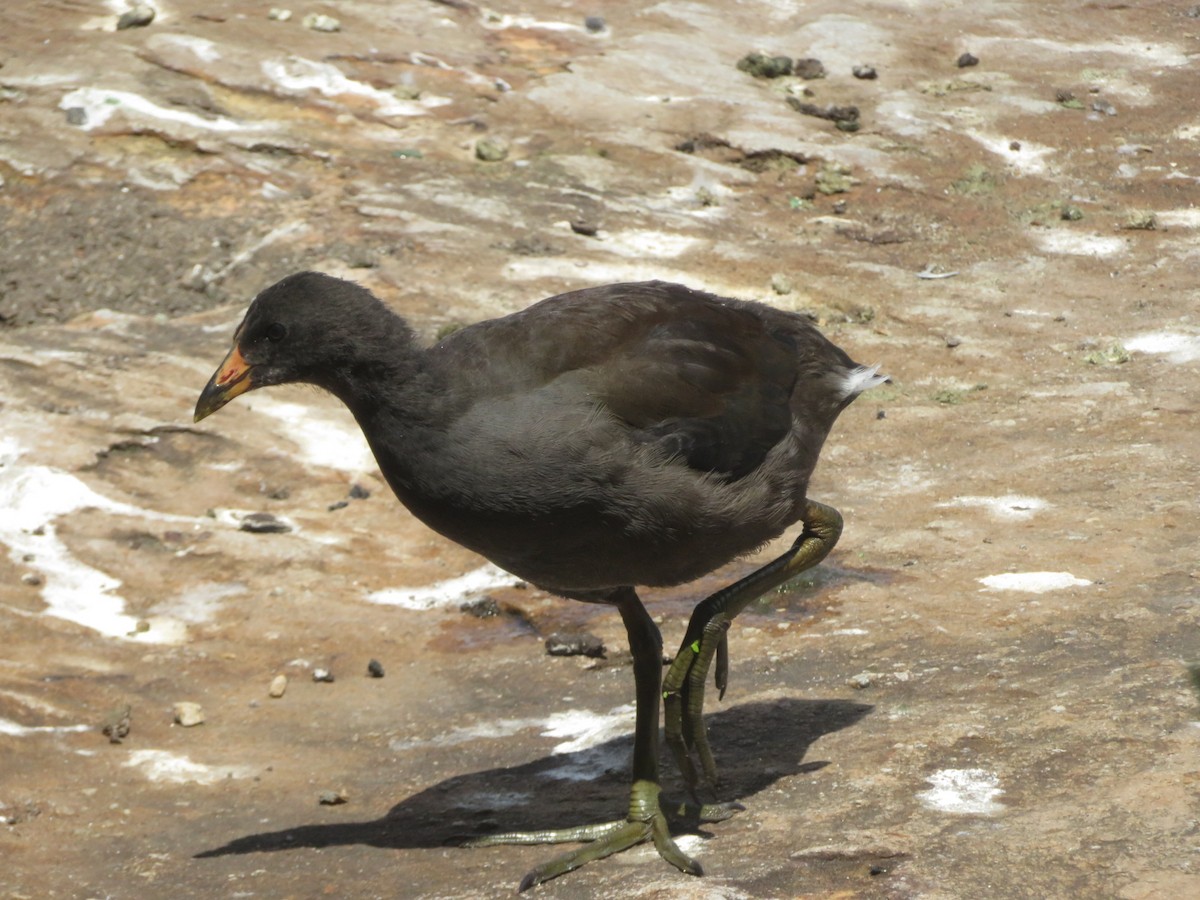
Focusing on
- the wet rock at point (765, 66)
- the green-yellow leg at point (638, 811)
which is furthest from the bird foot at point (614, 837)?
the wet rock at point (765, 66)

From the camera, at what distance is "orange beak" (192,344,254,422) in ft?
14.6

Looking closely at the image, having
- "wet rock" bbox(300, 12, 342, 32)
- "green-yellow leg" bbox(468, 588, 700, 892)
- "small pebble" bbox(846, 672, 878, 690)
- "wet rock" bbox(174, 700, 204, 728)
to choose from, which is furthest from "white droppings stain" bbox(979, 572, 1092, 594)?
"wet rock" bbox(300, 12, 342, 32)

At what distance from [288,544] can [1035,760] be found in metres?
4.04

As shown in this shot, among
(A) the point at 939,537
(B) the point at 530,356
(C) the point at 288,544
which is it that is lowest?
(C) the point at 288,544

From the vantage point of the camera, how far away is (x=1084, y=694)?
15.1 ft

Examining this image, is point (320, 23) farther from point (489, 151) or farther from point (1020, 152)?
point (1020, 152)

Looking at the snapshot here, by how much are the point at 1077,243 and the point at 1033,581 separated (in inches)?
223

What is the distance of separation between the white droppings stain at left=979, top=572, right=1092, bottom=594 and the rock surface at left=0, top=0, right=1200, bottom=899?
1.5 inches

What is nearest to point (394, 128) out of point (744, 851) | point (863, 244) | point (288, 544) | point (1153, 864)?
point (863, 244)

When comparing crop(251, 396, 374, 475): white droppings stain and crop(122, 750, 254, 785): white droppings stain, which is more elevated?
crop(251, 396, 374, 475): white droppings stain

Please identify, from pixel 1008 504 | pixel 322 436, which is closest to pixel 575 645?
pixel 1008 504

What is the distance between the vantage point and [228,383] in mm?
4457

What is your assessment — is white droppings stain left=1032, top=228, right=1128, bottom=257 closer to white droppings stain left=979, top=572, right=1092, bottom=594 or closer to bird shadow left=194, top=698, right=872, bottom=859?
white droppings stain left=979, top=572, right=1092, bottom=594

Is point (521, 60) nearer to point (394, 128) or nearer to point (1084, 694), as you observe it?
point (394, 128)
